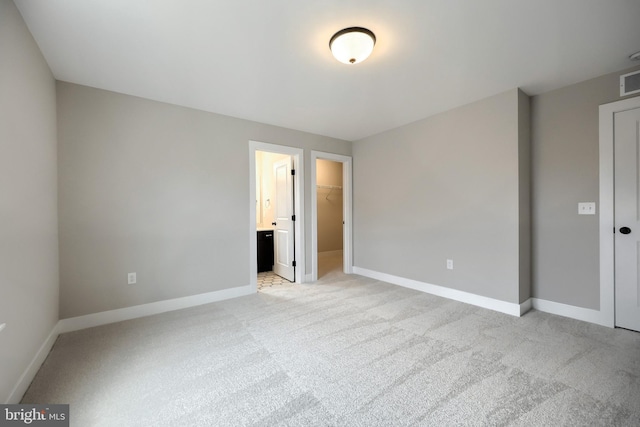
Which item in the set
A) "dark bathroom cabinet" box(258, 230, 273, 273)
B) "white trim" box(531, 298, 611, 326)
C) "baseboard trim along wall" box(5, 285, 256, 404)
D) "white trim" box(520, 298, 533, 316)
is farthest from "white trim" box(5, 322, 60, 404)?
"white trim" box(531, 298, 611, 326)

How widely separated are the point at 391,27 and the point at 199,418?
2.77 meters

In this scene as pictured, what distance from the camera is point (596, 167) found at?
8.33 feet

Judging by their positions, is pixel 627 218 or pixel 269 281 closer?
pixel 627 218

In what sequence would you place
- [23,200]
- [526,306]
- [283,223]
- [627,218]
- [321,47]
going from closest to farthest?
[23,200], [321,47], [627,218], [526,306], [283,223]

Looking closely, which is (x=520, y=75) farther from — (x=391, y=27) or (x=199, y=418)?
(x=199, y=418)

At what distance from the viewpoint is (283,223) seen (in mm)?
4383

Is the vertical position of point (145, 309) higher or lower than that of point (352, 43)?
lower

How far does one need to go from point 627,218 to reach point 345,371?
301cm

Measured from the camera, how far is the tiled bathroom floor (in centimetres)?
391

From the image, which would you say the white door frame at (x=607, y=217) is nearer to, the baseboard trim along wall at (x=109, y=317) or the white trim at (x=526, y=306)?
the white trim at (x=526, y=306)

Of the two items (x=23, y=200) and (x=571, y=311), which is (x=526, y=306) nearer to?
(x=571, y=311)

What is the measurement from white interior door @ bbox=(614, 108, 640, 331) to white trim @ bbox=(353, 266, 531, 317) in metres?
0.75

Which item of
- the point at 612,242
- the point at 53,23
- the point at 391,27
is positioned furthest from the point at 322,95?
the point at 612,242

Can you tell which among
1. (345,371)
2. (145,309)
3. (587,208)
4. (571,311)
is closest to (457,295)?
(571,311)
